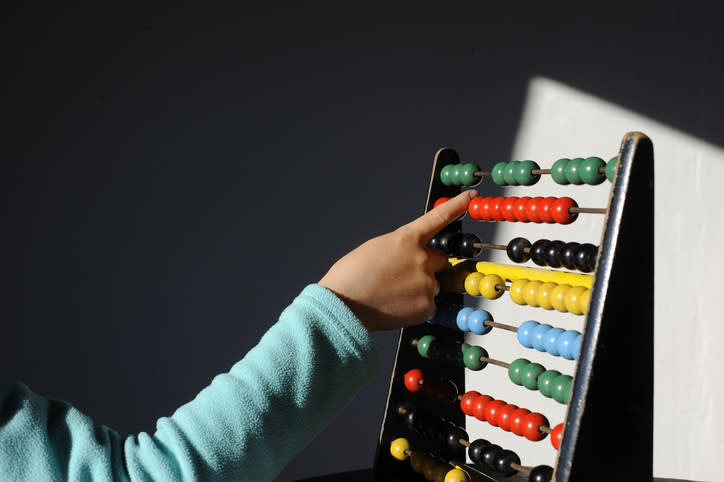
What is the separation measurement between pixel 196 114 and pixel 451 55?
0.72 meters

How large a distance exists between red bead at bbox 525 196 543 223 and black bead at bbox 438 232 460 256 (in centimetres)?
10

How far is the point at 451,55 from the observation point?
192 centimetres

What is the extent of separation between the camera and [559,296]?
0.71 meters

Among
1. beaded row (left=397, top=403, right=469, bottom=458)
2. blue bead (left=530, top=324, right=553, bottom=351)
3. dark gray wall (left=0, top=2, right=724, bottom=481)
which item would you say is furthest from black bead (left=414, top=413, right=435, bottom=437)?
dark gray wall (left=0, top=2, right=724, bottom=481)

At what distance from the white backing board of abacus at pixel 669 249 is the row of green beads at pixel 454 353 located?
1.02m

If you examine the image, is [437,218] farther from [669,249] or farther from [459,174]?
[669,249]

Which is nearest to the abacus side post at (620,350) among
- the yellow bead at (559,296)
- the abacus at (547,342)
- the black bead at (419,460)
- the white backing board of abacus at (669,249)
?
the abacus at (547,342)

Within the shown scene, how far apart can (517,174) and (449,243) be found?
120 mm

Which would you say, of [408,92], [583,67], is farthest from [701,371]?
[408,92]

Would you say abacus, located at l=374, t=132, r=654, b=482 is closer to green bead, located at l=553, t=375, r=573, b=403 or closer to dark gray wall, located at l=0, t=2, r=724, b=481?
green bead, located at l=553, t=375, r=573, b=403

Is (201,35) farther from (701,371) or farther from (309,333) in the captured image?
(701,371)

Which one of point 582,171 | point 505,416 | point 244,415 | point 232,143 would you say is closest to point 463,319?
point 505,416

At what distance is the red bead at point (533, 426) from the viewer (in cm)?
74

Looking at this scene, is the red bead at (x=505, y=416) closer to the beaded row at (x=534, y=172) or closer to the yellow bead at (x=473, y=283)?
the yellow bead at (x=473, y=283)
